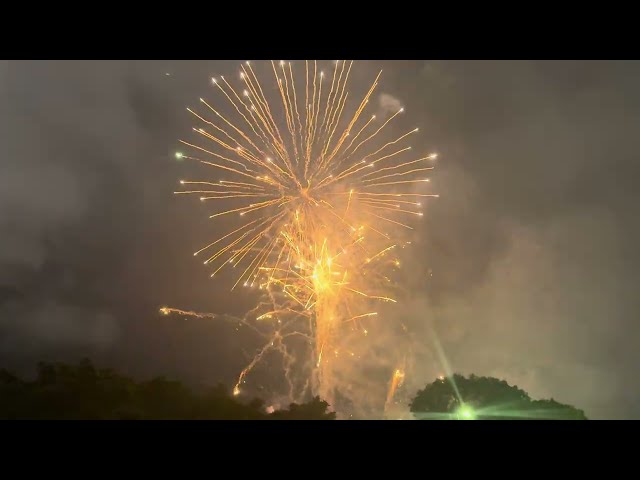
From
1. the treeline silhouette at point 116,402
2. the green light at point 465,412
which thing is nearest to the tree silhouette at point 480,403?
the green light at point 465,412

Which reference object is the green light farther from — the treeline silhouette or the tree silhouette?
the treeline silhouette

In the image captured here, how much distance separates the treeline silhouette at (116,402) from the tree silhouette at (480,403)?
16.2m

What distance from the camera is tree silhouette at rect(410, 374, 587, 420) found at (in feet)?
135

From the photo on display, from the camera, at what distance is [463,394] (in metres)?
43.8

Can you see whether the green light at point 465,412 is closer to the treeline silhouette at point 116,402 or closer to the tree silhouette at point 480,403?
the tree silhouette at point 480,403

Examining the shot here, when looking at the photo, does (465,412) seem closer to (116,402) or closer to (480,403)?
(480,403)

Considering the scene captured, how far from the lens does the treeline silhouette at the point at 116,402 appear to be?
95.5 feet

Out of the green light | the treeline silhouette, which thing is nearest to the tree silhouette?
the green light

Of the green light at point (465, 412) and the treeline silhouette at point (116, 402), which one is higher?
the green light at point (465, 412)
